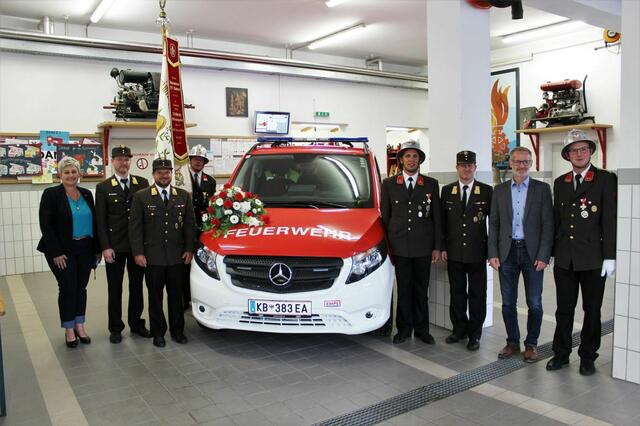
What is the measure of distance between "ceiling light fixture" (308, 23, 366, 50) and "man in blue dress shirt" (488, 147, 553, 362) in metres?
6.54

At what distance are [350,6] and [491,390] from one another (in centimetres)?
694

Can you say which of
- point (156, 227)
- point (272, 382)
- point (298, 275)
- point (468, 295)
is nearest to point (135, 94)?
point (156, 227)

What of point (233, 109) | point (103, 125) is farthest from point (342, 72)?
point (103, 125)

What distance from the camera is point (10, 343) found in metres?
5.05

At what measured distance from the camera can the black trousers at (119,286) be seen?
500cm

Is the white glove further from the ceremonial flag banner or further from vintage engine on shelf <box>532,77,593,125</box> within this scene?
vintage engine on shelf <box>532,77,593,125</box>

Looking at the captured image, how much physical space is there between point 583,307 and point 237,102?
822 centimetres

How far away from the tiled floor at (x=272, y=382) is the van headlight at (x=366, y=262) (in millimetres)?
718

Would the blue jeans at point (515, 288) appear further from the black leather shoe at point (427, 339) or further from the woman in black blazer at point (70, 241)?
the woman in black blazer at point (70, 241)

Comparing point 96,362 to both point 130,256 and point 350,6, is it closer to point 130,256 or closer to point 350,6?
point 130,256

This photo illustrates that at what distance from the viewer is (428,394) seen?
377cm

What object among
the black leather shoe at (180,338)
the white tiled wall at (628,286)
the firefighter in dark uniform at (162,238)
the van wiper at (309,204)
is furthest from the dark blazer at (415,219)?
the black leather shoe at (180,338)

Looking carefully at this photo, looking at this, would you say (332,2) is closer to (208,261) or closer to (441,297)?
(441,297)

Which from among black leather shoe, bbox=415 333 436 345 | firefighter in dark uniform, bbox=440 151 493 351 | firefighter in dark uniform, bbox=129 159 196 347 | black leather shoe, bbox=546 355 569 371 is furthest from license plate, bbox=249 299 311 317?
black leather shoe, bbox=546 355 569 371
